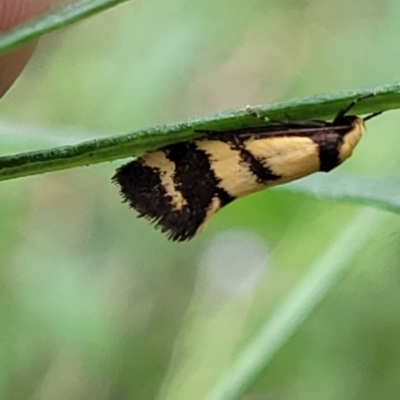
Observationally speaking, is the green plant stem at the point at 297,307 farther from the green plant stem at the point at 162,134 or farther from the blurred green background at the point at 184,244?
the green plant stem at the point at 162,134

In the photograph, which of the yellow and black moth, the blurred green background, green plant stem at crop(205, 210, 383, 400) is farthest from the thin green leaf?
the blurred green background

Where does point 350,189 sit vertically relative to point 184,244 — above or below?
below

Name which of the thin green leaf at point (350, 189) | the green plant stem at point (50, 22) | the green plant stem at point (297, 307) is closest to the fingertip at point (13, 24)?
the thin green leaf at point (350, 189)

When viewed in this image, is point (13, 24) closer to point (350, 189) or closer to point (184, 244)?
point (350, 189)

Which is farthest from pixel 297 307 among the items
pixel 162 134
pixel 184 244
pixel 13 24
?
pixel 184 244

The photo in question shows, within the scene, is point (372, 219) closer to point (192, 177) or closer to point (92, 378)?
point (192, 177)

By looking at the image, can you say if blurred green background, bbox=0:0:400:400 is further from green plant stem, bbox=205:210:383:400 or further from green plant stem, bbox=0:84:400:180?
green plant stem, bbox=0:84:400:180

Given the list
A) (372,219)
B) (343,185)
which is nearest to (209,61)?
(372,219)
